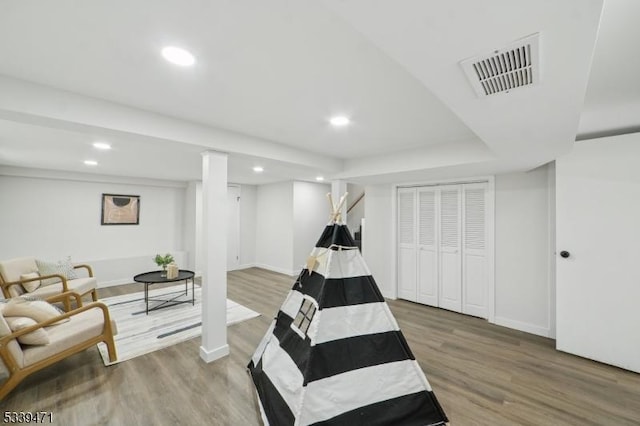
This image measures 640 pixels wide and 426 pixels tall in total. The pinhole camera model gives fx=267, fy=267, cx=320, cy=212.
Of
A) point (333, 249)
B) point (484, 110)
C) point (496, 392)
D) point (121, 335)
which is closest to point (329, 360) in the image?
point (333, 249)

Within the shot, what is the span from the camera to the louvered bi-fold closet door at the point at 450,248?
165 inches

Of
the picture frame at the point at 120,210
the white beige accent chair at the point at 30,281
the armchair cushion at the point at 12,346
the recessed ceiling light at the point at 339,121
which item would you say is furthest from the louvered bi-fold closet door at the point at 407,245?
the picture frame at the point at 120,210

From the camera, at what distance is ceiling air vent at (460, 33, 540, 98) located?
3.33 ft

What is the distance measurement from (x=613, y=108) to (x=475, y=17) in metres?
2.52

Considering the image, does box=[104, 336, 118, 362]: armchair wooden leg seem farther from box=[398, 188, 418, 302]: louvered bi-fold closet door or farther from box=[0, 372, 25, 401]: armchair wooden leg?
box=[398, 188, 418, 302]: louvered bi-fold closet door

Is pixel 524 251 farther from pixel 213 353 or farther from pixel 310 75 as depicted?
pixel 213 353

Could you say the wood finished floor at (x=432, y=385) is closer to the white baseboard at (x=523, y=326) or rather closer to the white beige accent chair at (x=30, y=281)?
the white baseboard at (x=523, y=326)

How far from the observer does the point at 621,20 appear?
1289mm

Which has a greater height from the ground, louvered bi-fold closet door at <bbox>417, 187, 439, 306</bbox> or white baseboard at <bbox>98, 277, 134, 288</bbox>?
louvered bi-fold closet door at <bbox>417, 187, 439, 306</bbox>

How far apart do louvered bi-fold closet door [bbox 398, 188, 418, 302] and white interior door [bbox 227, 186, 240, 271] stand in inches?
171

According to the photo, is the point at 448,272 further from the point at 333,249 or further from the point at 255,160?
the point at 255,160

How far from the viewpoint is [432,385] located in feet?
7.98

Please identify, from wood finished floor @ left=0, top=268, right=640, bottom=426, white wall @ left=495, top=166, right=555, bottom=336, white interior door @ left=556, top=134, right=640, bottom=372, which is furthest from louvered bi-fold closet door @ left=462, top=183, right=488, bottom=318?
white interior door @ left=556, top=134, right=640, bottom=372

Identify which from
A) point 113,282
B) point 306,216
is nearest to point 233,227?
point 306,216
